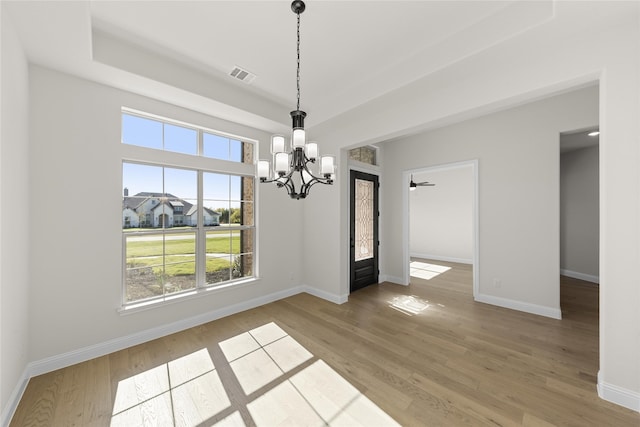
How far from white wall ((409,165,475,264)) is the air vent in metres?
5.52

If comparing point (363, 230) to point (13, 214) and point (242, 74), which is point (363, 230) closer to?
point (242, 74)

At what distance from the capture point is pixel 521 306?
3.68m

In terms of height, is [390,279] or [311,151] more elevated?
[311,151]

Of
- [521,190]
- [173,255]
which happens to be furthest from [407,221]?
[173,255]

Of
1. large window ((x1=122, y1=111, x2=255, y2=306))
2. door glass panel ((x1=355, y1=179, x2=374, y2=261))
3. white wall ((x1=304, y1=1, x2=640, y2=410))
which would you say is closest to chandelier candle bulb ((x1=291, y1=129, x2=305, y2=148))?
white wall ((x1=304, y1=1, x2=640, y2=410))

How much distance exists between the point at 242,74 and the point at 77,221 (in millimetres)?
2379

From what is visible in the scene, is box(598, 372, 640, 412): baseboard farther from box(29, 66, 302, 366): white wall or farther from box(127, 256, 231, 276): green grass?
box(29, 66, 302, 366): white wall

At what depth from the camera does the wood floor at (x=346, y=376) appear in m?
1.79

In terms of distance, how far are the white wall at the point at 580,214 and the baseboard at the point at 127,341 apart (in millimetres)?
6916

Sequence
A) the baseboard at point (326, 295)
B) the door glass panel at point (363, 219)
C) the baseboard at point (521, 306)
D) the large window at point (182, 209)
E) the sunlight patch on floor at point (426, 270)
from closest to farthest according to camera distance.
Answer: the large window at point (182, 209) → the baseboard at point (521, 306) → the baseboard at point (326, 295) → the door glass panel at point (363, 219) → the sunlight patch on floor at point (426, 270)

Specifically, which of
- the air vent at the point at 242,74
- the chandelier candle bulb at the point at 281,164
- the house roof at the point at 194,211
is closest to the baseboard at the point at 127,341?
the house roof at the point at 194,211

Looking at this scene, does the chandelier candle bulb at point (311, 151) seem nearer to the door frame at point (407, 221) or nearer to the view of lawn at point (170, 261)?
the view of lawn at point (170, 261)

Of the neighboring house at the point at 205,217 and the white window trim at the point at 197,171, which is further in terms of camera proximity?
the neighboring house at the point at 205,217

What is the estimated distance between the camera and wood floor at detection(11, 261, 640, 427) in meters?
1.79
